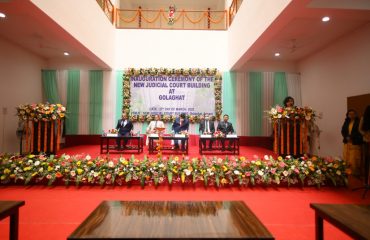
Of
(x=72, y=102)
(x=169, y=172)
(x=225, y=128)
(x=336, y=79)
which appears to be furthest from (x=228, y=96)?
(x=72, y=102)

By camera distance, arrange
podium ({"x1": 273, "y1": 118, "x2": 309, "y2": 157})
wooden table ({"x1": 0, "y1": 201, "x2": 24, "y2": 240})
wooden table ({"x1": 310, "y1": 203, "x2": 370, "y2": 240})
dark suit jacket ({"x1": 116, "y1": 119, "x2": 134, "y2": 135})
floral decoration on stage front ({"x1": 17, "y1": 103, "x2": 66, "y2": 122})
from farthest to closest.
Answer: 1. dark suit jacket ({"x1": 116, "y1": 119, "x2": 134, "y2": 135})
2. podium ({"x1": 273, "y1": 118, "x2": 309, "y2": 157})
3. floral decoration on stage front ({"x1": 17, "y1": 103, "x2": 66, "y2": 122})
4. wooden table ({"x1": 0, "y1": 201, "x2": 24, "y2": 240})
5. wooden table ({"x1": 310, "y1": 203, "x2": 370, "y2": 240})

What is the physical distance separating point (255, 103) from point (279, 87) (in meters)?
1.09

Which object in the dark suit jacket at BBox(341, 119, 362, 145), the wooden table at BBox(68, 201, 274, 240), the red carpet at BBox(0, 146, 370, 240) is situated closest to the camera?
the wooden table at BBox(68, 201, 274, 240)

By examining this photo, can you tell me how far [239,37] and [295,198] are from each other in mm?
5390

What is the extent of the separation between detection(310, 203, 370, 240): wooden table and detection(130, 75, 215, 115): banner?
7935 millimetres

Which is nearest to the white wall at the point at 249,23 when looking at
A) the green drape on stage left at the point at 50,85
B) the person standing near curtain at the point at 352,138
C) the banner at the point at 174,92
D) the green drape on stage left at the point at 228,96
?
the green drape on stage left at the point at 228,96

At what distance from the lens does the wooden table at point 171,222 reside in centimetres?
141

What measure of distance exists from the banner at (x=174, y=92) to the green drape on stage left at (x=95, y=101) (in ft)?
4.03

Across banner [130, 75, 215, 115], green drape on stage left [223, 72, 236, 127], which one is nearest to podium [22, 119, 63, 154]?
banner [130, 75, 215, 115]

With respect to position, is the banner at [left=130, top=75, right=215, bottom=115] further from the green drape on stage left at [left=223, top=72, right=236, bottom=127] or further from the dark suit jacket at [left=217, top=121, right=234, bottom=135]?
the dark suit jacket at [left=217, top=121, right=234, bottom=135]

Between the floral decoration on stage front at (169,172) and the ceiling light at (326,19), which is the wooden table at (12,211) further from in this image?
the ceiling light at (326,19)

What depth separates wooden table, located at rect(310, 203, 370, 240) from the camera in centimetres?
151

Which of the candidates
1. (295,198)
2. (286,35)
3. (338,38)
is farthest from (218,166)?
(338,38)

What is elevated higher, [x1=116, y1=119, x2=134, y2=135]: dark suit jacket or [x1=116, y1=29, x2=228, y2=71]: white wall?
[x1=116, y1=29, x2=228, y2=71]: white wall
